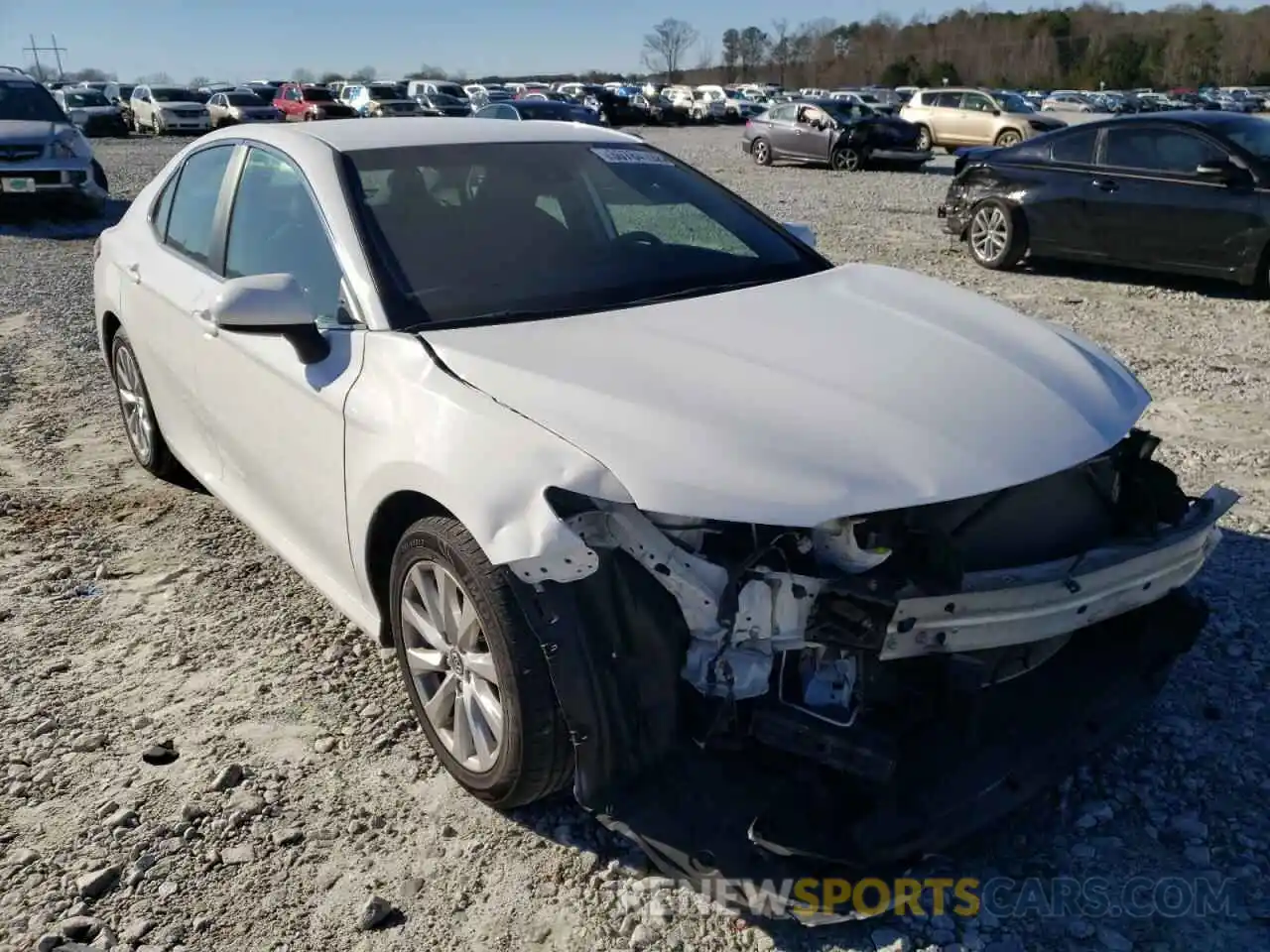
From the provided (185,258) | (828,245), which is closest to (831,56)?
(828,245)

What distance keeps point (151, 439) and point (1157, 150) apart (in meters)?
8.39

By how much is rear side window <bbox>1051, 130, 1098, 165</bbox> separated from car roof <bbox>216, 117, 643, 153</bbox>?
6.97 m

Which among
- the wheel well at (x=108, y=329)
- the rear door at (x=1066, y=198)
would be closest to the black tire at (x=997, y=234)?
the rear door at (x=1066, y=198)

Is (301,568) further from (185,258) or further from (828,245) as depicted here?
(828,245)

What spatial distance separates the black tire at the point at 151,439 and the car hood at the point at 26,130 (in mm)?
10020

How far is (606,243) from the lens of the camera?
3547 mm

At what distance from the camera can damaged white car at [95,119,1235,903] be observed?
2.32 metres

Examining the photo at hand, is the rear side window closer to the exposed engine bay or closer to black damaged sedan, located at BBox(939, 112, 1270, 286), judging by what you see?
black damaged sedan, located at BBox(939, 112, 1270, 286)

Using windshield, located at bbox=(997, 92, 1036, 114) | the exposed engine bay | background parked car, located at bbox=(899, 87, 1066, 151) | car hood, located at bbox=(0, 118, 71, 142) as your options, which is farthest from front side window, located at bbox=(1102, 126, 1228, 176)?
windshield, located at bbox=(997, 92, 1036, 114)

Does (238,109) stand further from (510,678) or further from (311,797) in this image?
(510,678)

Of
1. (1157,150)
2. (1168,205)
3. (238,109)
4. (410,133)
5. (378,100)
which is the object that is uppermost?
(410,133)

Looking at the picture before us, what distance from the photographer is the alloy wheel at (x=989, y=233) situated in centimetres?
1008

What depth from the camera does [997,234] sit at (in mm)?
10180

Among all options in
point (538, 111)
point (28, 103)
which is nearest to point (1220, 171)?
point (28, 103)
